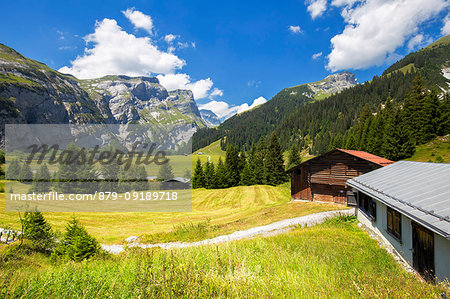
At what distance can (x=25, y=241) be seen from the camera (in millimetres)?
10836

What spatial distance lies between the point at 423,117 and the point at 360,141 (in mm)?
25626

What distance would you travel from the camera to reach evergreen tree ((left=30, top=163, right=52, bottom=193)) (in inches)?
1643

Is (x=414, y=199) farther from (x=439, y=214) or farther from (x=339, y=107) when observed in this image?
(x=339, y=107)

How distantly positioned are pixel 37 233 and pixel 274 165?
5575cm

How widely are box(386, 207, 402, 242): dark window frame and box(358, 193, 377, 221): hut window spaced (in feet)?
6.91

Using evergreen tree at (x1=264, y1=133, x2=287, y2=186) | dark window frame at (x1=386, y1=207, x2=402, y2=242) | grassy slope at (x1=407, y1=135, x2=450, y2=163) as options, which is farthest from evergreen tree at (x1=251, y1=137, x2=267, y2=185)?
dark window frame at (x1=386, y1=207, x2=402, y2=242)

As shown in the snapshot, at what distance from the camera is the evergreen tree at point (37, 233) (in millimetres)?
10922

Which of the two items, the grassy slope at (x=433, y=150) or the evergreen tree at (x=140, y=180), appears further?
the evergreen tree at (x=140, y=180)

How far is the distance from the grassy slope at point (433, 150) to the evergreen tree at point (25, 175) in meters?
87.7

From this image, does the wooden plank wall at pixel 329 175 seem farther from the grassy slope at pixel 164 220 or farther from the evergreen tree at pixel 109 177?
the evergreen tree at pixel 109 177

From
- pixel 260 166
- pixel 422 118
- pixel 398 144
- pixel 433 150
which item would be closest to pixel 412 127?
pixel 422 118

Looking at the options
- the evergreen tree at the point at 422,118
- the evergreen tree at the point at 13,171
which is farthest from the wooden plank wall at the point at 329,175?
the evergreen tree at the point at 13,171

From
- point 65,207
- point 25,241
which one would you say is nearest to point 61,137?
point 65,207

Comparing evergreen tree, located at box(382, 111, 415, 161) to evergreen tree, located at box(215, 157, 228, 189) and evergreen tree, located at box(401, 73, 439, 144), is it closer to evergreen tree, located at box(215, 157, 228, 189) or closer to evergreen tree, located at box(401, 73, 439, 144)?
evergreen tree, located at box(401, 73, 439, 144)
